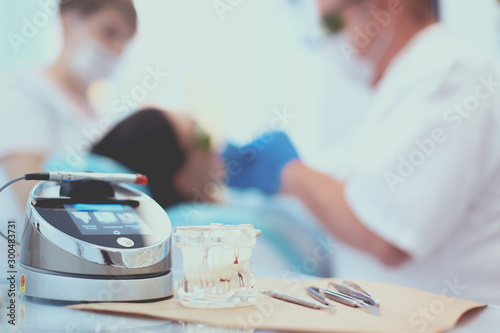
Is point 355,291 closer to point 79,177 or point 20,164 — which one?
point 79,177

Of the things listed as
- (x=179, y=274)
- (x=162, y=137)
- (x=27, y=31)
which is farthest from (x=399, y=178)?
(x=27, y=31)

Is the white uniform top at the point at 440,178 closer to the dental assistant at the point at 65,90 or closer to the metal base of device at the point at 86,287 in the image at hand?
the dental assistant at the point at 65,90

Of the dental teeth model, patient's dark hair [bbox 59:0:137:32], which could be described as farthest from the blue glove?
the dental teeth model

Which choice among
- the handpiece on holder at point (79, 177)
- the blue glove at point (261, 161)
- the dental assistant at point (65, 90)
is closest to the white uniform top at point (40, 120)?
the dental assistant at point (65, 90)

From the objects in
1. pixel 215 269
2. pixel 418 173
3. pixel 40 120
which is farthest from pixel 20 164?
pixel 418 173

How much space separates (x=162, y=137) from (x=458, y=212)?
2.68 feet

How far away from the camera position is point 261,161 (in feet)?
4.88

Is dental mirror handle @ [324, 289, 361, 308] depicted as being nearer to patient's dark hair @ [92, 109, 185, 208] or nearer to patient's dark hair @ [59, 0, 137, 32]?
patient's dark hair @ [92, 109, 185, 208]

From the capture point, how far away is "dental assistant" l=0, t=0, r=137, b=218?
1.25 metres

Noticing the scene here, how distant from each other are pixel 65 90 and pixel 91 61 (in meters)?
0.10

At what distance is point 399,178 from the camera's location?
1.31m

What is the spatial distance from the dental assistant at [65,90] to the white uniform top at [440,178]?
0.74 meters

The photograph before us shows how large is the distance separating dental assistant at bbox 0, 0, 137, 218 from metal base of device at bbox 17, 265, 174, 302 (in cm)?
78

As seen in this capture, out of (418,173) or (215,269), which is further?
(418,173)
